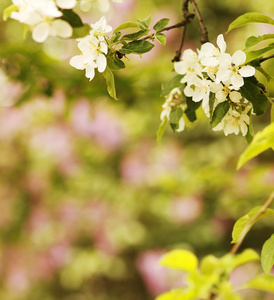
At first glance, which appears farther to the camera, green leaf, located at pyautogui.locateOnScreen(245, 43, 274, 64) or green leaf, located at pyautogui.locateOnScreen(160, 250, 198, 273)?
green leaf, located at pyautogui.locateOnScreen(245, 43, 274, 64)

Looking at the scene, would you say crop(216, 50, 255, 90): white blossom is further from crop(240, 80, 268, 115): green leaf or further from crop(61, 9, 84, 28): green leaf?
crop(61, 9, 84, 28): green leaf

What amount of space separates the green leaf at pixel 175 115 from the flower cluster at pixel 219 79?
4 centimetres

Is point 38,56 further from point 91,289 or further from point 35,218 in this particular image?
point 91,289

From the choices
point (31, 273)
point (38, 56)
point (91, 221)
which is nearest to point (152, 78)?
point (38, 56)

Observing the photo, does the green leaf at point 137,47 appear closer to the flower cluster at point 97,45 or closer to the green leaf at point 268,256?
the flower cluster at point 97,45

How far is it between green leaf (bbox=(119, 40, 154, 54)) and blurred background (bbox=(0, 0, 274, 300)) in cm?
167

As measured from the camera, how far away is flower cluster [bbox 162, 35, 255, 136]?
1.37ft

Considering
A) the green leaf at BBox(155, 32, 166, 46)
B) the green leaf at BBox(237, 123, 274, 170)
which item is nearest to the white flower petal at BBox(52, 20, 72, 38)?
the green leaf at BBox(155, 32, 166, 46)

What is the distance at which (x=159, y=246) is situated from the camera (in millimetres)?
2490

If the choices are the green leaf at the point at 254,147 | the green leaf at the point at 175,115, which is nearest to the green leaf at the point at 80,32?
the green leaf at the point at 175,115

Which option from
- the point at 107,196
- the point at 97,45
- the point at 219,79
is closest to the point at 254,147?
the point at 219,79

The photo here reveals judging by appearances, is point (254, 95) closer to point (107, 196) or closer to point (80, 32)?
point (80, 32)

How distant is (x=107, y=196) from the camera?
251 cm

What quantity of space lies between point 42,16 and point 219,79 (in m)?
0.19
